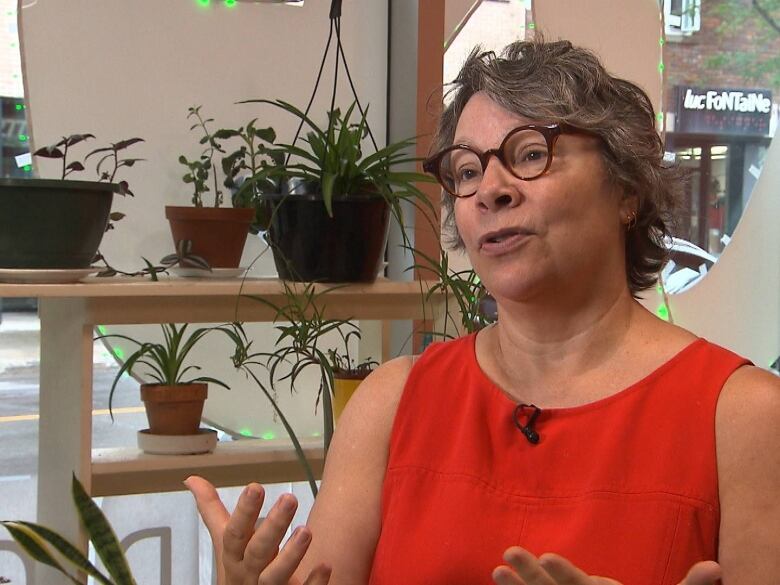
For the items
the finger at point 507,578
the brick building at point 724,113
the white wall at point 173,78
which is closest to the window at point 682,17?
the brick building at point 724,113

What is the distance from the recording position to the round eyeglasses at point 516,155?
126 cm

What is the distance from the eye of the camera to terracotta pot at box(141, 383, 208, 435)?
7.26 feet

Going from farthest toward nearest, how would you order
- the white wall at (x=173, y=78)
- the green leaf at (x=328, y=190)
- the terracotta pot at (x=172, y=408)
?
the white wall at (x=173, y=78), the terracotta pot at (x=172, y=408), the green leaf at (x=328, y=190)

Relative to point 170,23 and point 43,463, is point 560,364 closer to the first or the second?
point 43,463

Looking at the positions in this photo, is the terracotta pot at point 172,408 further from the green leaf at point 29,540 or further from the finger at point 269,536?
the finger at point 269,536

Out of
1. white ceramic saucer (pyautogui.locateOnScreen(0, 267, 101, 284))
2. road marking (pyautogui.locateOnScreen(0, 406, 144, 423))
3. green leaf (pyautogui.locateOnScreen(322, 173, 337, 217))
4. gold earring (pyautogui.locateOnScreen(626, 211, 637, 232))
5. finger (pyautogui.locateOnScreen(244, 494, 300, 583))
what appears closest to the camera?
finger (pyautogui.locateOnScreen(244, 494, 300, 583))

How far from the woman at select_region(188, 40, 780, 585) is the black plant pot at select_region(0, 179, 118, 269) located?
0.81m

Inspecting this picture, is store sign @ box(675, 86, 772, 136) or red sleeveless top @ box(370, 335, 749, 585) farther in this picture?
store sign @ box(675, 86, 772, 136)

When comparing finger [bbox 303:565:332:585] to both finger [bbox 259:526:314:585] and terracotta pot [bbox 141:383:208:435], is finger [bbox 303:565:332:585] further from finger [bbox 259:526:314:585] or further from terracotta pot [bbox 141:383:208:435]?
terracotta pot [bbox 141:383:208:435]

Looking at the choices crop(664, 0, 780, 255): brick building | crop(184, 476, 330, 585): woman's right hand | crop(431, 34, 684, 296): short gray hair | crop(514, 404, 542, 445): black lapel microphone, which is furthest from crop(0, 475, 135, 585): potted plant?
crop(664, 0, 780, 255): brick building

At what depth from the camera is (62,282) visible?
194cm

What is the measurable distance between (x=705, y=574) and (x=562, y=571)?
13 cm

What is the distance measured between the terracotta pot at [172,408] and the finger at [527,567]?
Answer: 145 cm

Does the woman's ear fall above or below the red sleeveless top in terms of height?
above
